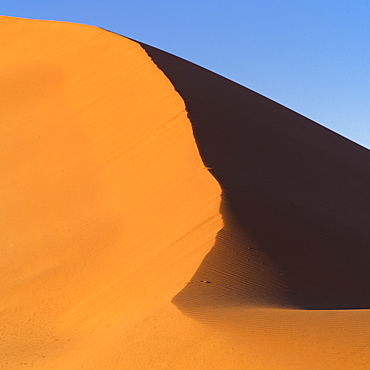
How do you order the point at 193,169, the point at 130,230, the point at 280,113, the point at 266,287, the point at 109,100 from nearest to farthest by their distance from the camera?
the point at 266,287
the point at 130,230
the point at 193,169
the point at 109,100
the point at 280,113

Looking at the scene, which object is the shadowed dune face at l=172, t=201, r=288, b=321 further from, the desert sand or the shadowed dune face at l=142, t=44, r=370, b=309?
the shadowed dune face at l=142, t=44, r=370, b=309

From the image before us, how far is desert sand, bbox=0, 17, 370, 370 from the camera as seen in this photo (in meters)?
6.56

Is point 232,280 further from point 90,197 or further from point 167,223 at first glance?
point 90,197

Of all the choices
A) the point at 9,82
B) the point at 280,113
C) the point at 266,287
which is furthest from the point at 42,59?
the point at 266,287

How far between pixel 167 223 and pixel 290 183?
3454mm

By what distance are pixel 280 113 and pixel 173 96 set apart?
4.95m

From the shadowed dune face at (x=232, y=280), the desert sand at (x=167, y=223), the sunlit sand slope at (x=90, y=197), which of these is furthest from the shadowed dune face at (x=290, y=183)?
the sunlit sand slope at (x=90, y=197)

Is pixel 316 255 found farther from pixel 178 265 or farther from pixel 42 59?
pixel 42 59

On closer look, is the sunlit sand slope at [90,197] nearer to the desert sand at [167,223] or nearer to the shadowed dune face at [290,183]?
the desert sand at [167,223]

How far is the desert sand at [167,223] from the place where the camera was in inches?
258

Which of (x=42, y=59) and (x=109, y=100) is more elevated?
(x=42, y=59)

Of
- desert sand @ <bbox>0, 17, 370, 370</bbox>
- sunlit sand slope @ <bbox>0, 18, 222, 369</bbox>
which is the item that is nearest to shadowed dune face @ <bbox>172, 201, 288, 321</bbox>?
desert sand @ <bbox>0, 17, 370, 370</bbox>

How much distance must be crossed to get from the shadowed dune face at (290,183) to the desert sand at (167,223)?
0.04 metres

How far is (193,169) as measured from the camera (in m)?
11.6
